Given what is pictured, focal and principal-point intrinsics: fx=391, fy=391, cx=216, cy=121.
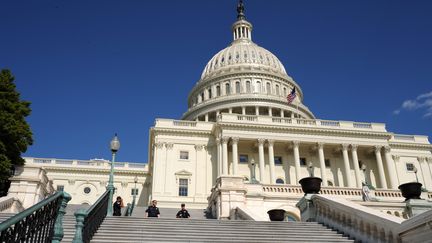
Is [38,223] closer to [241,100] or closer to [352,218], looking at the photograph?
[352,218]

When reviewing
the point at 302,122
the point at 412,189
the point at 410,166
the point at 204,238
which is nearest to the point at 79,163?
the point at 302,122

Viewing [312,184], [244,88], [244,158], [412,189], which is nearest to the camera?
[412,189]

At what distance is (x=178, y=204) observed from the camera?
49.0 meters

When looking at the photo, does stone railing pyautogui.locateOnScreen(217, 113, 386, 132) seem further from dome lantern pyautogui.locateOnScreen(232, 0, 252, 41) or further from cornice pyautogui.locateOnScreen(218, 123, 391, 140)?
dome lantern pyautogui.locateOnScreen(232, 0, 252, 41)

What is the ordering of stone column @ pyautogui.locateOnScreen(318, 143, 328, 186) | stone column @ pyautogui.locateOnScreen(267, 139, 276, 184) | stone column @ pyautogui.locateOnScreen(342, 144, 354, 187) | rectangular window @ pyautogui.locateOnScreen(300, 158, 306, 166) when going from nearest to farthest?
stone column @ pyautogui.locateOnScreen(267, 139, 276, 184) → stone column @ pyautogui.locateOnScreen(318, 143, 328, 186) → stone column @ pyautogui.locateOnScreen(342, 144, 354, 187) → rectangular window @ pyautogui.locateOnScreen(300, 158, 306, 166)

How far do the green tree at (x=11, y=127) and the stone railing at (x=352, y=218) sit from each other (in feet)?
76.4

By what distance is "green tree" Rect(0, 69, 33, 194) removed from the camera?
99.9 ft

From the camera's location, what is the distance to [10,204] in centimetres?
2447

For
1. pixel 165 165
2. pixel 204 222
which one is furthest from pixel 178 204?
pixel 204 222

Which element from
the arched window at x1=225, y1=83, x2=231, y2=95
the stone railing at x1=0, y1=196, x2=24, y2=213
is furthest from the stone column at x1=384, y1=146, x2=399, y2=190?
the stone railing at x1=0, y1=196, x2=24, y2=213

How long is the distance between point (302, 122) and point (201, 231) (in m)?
45.4

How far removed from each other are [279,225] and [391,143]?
51.8 m

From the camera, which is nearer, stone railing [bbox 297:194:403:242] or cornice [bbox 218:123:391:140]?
stone railing [bbox 297:194:403:242]

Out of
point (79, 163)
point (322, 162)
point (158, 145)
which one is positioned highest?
point (79, 163)
